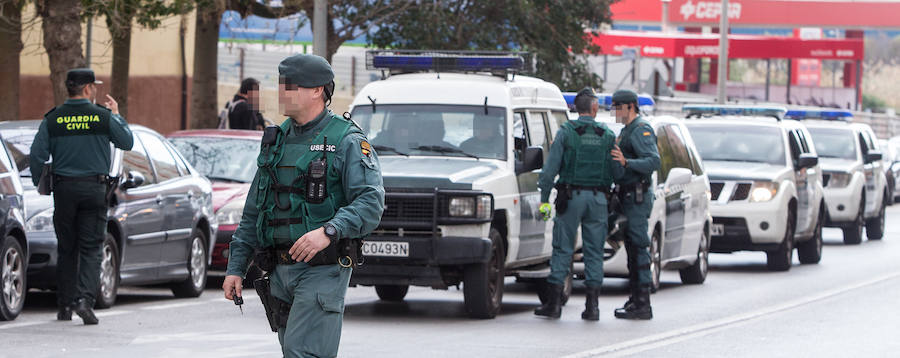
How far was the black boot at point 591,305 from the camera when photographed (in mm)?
12477

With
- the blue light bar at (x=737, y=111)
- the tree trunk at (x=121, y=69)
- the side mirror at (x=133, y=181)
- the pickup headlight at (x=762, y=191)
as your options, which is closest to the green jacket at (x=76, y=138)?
the side mirror at (x=133, y=181)

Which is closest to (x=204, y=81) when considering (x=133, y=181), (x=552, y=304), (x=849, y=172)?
(x=849, y=172)

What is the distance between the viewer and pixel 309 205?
239 inches

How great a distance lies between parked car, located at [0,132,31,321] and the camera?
11080mm

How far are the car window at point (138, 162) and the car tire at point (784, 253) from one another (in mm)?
Result: 8012

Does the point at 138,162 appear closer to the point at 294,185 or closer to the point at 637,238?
the point at 637,238

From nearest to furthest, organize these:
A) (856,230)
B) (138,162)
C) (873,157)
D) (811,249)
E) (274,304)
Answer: (274,304) → (138,162) → (811,249) → (873,157) → (856,230)

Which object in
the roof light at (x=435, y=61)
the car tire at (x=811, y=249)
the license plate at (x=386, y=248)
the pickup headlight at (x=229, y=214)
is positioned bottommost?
the car tire at (x=811, y=249)

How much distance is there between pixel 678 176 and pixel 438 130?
2.93 meters

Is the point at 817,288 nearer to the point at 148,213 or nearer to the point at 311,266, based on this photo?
the point at 148,213

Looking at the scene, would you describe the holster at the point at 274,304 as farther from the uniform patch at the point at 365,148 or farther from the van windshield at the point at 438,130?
the van windshield at the point at 438,130

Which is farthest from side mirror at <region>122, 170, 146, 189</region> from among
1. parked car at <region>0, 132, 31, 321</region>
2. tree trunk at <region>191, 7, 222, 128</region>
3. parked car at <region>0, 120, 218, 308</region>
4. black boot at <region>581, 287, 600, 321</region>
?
tree trunk at <region>191, 7, 222, 128</region>

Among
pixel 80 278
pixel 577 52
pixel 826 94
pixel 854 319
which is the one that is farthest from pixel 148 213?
pixel 826 94

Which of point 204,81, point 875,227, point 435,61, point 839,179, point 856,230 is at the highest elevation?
point 435,61
